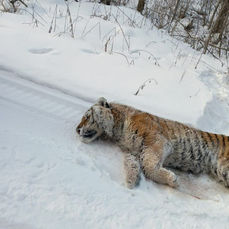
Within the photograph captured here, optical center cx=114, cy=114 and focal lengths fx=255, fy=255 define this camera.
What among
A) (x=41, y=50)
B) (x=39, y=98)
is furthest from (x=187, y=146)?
(x=41, y=50)

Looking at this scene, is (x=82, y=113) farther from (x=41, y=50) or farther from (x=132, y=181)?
(x=41, y=50)

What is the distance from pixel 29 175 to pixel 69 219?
54 cm

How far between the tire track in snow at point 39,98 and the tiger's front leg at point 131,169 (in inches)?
40.6

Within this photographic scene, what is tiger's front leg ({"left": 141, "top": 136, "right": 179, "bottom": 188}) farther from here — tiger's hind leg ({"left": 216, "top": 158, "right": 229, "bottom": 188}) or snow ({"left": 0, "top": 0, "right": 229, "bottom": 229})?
tiger's hind leg ({"left": 216, "top": 158, "right": 229, "bottom": 188})

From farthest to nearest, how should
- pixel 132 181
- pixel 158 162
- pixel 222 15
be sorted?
pixel 222 15 → pixel 158 162 → pixel 132 181

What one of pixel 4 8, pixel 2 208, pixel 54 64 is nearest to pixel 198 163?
pixel 2 208

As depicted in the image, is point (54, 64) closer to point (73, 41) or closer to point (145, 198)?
point (73, 41)

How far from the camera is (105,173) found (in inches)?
104

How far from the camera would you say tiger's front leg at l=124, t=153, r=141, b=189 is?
264 centimetres

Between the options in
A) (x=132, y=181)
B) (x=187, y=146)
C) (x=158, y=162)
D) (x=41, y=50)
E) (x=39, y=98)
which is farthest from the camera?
(x=41, y=50)

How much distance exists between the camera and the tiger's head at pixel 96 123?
3.22 m

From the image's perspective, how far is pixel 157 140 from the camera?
3.12 m

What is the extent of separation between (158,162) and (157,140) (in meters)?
0.31

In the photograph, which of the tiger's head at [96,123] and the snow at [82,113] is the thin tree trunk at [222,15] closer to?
the snow at [82,113]
